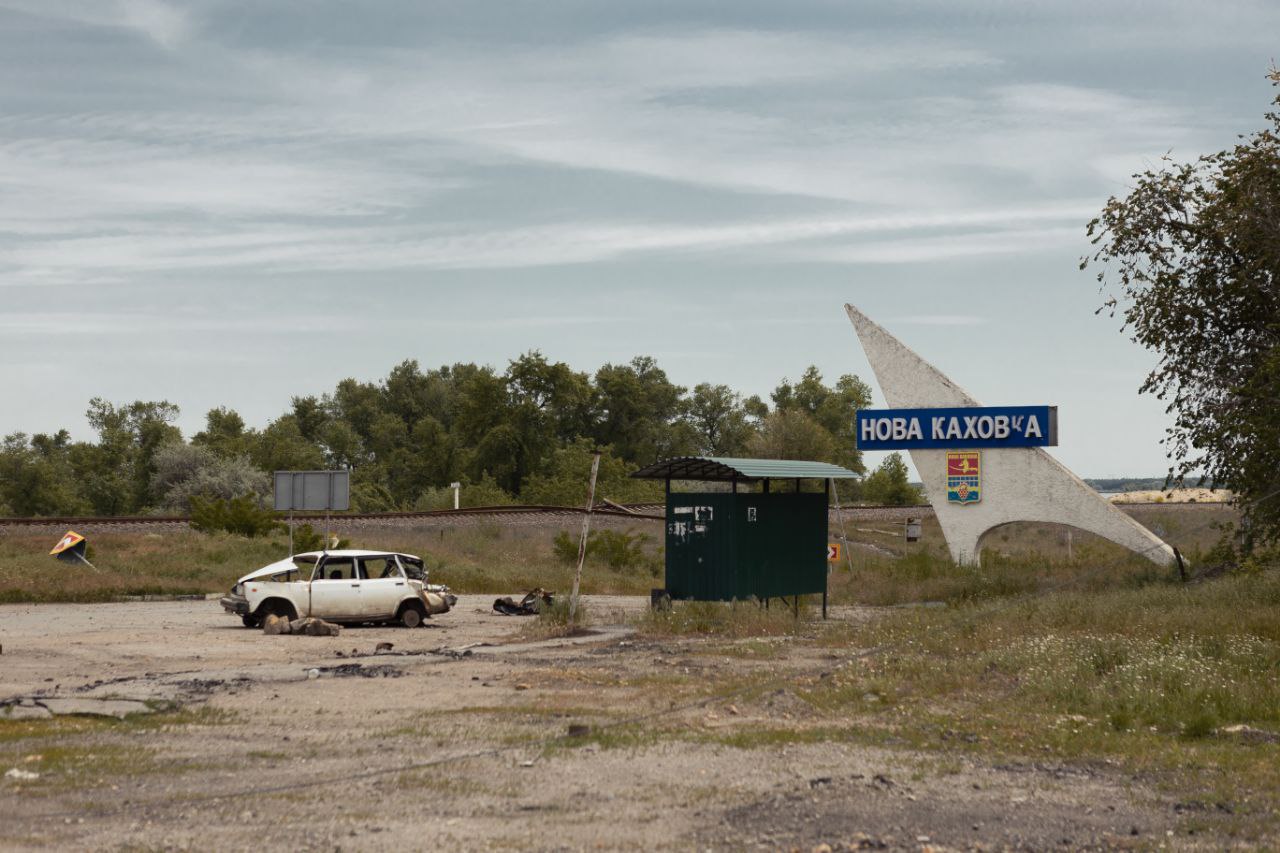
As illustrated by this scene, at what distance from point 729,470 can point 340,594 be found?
776cm

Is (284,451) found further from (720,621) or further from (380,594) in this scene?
(720,621)

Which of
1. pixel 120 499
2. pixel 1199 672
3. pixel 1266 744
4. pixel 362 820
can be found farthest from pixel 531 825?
pixel 120 499

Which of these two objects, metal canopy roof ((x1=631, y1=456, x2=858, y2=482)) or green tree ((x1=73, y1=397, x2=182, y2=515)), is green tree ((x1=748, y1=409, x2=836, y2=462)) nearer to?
green tree ((x1=73, y1=397, x2=182, y2=515))

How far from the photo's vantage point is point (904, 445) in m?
36.1

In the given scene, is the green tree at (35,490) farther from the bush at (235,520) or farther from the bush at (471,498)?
the bush at (235,520)

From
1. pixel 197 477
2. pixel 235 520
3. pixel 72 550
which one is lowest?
pixel 72 550

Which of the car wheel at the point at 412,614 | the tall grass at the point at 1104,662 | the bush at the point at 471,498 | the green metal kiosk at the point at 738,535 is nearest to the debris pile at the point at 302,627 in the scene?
the car wheel at the point at 412,614

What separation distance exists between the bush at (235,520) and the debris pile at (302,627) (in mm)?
23087

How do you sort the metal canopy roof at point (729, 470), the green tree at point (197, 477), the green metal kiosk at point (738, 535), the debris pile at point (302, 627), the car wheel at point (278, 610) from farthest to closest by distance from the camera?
the green tree at point (197, 477) → the car wheel at point (278, 610) → the green metal kiosk at point (738, 535) → the metal canopy roof at point (729, 470) → the debris pile at point (302, 627)

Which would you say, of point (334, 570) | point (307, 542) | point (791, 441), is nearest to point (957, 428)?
point (334, 570)

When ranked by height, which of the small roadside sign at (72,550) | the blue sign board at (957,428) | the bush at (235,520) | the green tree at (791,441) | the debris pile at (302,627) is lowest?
the debris pile at (302,627)

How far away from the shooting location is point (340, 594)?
84.6 feet

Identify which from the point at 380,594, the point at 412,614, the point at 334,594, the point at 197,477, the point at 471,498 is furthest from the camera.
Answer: the point at 197,477

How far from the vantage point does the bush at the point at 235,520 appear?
158 feet
